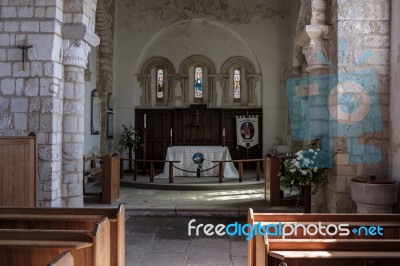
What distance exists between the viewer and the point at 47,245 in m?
2.21

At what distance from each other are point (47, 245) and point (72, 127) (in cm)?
371

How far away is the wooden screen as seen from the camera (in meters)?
4.70

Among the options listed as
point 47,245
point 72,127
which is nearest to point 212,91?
point 72,127

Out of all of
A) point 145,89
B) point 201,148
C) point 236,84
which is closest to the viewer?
point 201,148

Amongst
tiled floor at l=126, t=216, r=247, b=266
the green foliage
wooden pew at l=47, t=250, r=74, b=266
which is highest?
the green foliage

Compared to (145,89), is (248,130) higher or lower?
lower

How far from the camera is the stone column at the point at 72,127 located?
18.6 feet

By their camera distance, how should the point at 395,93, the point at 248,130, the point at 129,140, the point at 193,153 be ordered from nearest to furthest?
the point at 395,93 → the point at 193,153 → the point at 129,140 → the point at 248,130

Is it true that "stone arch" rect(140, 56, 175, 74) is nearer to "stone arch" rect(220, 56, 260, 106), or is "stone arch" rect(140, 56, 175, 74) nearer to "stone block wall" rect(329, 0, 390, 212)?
"stone arch" rect(220, 56, 260, 106)

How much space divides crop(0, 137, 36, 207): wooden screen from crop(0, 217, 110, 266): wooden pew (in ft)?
8.28

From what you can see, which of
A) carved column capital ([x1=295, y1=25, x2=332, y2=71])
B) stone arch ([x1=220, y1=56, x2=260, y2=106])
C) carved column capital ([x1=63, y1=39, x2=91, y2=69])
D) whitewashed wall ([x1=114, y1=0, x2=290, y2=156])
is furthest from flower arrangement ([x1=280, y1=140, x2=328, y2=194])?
stone arch ([x1=220, y1=56, x2=260, y2=106])

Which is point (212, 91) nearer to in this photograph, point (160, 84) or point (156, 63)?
point (160, 84)

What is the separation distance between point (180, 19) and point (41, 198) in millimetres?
7855

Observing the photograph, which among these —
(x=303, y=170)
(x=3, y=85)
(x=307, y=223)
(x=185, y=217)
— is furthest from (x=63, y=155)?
(x=307, y=223)
